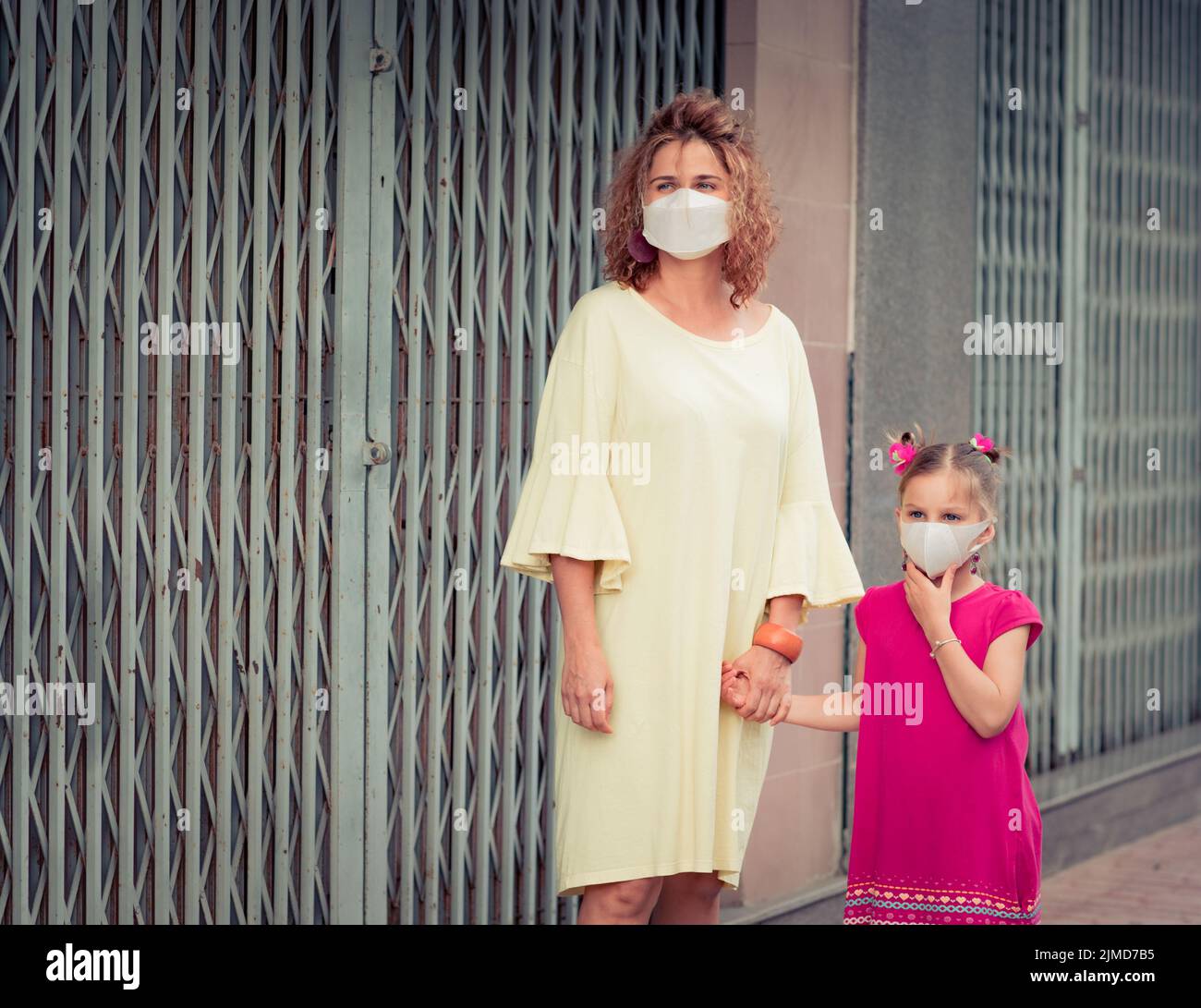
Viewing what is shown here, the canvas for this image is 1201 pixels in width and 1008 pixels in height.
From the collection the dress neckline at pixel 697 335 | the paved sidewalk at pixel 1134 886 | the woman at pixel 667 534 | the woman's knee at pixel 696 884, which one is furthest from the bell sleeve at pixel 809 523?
the paved sidewalk at pixel 1134 886

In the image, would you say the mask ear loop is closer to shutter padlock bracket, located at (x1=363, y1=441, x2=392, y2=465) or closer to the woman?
the woman

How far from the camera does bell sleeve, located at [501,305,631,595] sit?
141 inches

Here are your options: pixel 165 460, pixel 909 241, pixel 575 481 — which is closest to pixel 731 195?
pixel 575 481

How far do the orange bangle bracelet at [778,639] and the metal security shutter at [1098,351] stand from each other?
137 inches

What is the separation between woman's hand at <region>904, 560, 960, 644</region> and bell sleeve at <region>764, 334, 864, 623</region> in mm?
140

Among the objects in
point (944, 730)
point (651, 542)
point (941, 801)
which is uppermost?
point (651, 542)

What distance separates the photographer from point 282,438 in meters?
4.66

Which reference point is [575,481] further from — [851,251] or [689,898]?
[851,251]

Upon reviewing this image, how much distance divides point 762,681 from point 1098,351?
4902 millimetres

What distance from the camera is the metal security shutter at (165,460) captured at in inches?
166

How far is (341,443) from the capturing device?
4.75 metres

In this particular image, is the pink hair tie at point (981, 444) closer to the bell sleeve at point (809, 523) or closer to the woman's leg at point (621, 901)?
the bell sleeve at point (809, 523)

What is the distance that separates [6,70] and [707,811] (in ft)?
7.72

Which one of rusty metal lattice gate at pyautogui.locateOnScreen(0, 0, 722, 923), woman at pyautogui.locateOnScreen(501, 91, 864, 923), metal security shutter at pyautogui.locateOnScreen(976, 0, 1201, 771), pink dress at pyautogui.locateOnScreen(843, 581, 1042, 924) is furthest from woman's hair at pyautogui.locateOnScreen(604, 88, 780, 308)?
metal security shutter at pyautogui.locateOnScreen(976, 0, 1201, 771)
